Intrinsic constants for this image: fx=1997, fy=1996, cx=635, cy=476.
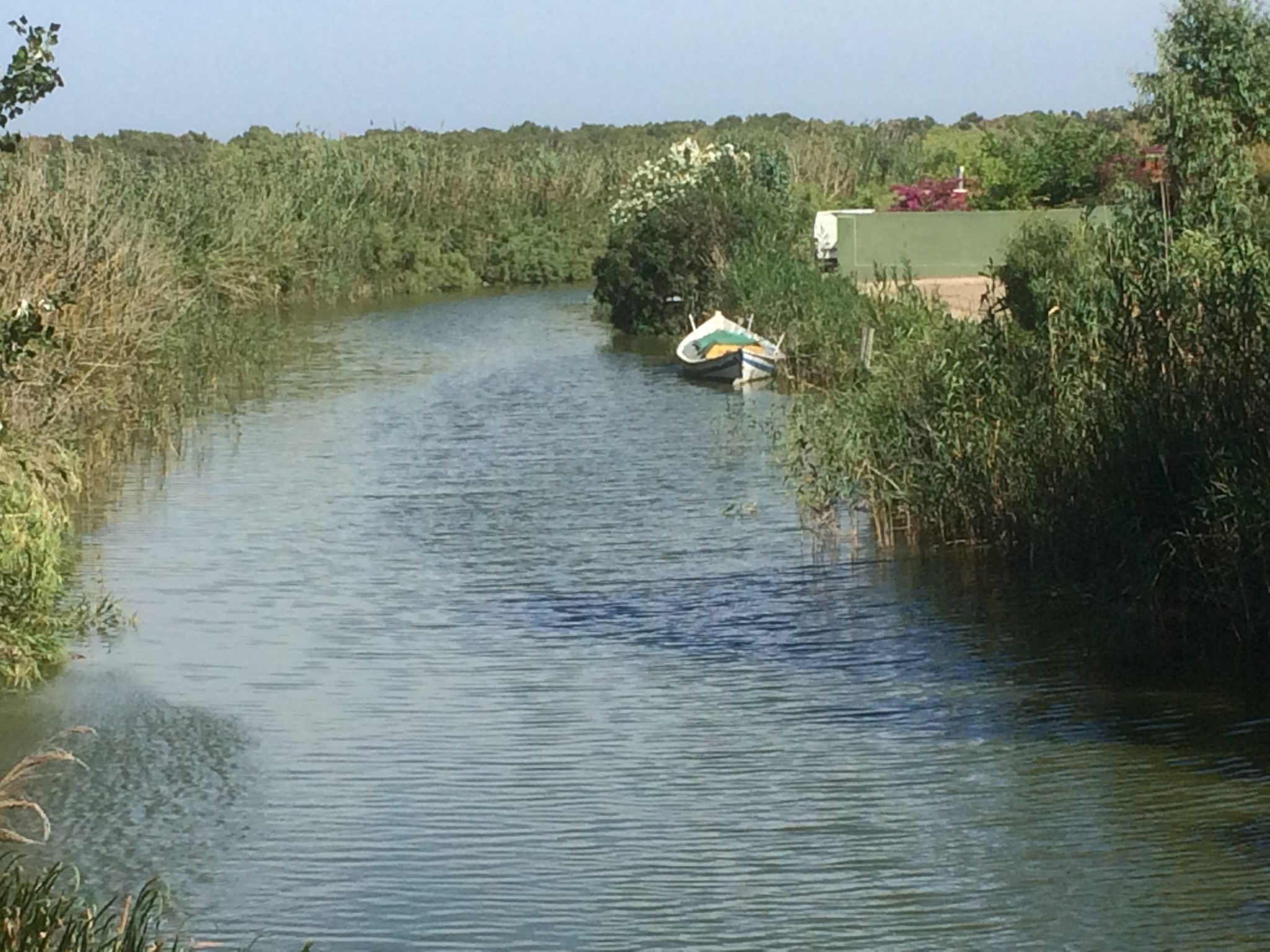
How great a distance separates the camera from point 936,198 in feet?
151

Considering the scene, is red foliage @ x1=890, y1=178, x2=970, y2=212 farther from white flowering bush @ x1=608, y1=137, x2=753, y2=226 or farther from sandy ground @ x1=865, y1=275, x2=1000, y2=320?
sandy ground @ x1=865, y1=275, x2=1000, y2=320

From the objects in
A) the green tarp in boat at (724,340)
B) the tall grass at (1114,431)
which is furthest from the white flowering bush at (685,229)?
the tall grass at (1114,431)

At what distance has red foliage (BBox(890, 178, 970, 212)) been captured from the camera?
45.4 m

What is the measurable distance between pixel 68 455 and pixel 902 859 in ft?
28.1

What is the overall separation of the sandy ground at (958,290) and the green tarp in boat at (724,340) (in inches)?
85.7

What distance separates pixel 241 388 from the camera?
31578 millimetres

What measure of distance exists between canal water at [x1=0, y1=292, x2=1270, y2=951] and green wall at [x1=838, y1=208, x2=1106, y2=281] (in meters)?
20.8

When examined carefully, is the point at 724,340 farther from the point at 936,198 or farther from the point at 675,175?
the point at 936,198

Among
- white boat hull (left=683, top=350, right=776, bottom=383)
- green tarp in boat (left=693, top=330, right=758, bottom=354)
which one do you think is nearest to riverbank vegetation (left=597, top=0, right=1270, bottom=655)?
white boat hull (left=683, top=350, right=776, bottom=383)

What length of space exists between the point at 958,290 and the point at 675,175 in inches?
347

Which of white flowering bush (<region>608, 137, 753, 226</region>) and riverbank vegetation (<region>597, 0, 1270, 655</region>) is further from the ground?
white flowering bush (<region>608, 137, 753, 226</region>)

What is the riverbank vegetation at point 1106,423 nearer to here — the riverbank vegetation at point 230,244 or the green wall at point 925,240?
the riverbank vegetation at point 230,244

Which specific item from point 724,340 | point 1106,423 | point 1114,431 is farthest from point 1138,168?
point 1114,431

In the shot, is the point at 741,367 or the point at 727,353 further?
the point at 727,353
